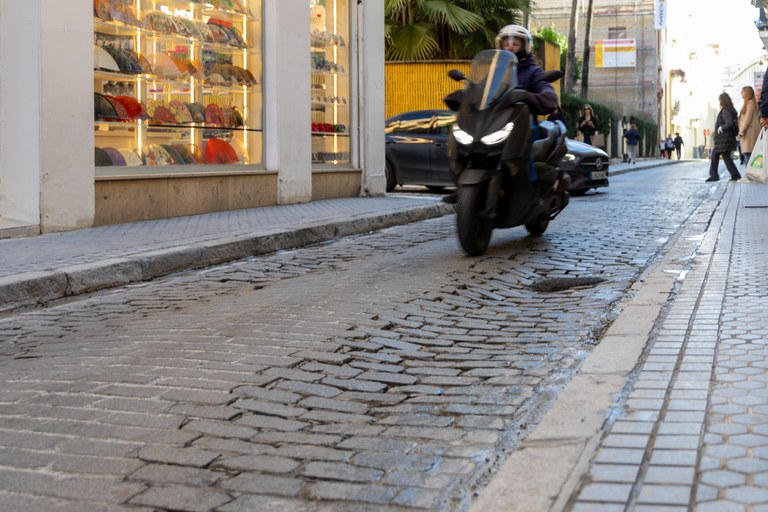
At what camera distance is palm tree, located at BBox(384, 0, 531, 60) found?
24.1 metres

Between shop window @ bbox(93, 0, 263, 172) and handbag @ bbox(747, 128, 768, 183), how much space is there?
27.6ft

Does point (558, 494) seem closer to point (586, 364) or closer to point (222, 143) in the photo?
point (586, 364)

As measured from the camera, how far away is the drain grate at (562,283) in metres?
7.28

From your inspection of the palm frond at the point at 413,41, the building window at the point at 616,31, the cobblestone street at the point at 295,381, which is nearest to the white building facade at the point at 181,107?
the cobblestone street at the point at 295,381

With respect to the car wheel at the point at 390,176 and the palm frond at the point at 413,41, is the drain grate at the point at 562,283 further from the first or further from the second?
the palm frond at the point at 413,41

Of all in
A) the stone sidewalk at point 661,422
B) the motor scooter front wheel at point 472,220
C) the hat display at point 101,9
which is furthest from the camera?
the hat display at point 101,9

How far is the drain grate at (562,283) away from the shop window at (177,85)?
5.60 m

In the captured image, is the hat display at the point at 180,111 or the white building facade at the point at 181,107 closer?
the white building facade at the point at 181,107

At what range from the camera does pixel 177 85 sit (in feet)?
41.8

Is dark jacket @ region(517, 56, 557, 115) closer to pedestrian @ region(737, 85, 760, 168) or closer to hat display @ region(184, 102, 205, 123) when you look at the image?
hat display @ region(184, 102, 205, 123)

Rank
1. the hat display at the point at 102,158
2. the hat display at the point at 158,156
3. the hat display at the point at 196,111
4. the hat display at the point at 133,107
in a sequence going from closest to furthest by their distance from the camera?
the hat display at the point at 102,158 < the hat display at the point at 133,107 < the hat display at the point at 158,156 < the hat display at the point at 196,111

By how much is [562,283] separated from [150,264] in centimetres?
323

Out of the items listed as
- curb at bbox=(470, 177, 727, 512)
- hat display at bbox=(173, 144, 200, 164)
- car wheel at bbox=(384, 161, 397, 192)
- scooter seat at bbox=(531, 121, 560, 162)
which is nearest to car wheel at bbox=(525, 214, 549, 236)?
scooter seat at bbox=(531, 121, 560, 162)

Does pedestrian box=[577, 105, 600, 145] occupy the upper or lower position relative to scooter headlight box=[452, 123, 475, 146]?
upper
